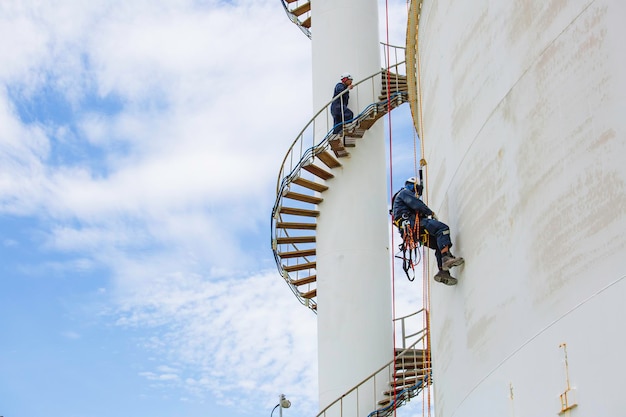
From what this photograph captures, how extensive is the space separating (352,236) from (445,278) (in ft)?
36.6

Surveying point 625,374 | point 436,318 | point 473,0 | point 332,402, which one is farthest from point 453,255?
point 332,402

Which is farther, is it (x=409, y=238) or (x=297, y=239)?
(x=297, y=239)

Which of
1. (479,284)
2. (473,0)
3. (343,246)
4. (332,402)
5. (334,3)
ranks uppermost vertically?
(334,3)

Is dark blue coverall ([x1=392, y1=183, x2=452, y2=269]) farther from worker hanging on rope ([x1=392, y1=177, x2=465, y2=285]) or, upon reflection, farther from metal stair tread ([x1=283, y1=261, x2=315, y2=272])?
metal stair tread ([x1=283, y1=261, x2=315, y2=272])

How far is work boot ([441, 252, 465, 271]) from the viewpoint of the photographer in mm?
12781

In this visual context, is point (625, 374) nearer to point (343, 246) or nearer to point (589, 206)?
point (589, 206)

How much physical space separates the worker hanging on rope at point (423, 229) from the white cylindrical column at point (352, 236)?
9.63 meters

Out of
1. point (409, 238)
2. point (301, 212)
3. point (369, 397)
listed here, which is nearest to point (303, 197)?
→ point (301, 212)

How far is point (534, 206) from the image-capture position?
10602 mm

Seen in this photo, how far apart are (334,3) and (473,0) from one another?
516 inches

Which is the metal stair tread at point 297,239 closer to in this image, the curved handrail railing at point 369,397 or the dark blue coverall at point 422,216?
the curved handrail railing at point 369,397

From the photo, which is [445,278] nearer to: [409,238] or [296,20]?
[409,238]

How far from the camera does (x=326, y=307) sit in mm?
24109

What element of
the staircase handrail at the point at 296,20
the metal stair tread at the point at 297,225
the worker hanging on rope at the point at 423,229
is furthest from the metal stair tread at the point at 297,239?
the worker hanging on rope at the point at 423,229
